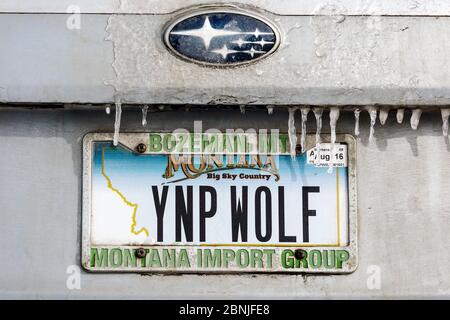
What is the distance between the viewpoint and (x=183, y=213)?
8.89ft

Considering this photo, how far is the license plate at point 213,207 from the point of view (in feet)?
8.89

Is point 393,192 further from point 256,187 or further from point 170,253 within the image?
point 170,253

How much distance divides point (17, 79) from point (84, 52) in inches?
8.0

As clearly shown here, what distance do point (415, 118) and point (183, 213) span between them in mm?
733

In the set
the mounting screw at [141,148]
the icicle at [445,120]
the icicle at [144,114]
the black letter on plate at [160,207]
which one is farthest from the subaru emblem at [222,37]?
the icicle at [445,120]

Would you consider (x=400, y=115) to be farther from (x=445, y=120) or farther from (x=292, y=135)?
(x=292, y=135)

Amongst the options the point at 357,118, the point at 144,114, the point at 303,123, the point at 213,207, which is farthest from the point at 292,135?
the point at 144,114

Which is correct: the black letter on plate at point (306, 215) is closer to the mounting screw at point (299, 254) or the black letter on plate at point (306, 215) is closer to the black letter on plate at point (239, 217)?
Answer: the mounting screw at point (299, 254)

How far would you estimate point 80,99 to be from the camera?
2.65m

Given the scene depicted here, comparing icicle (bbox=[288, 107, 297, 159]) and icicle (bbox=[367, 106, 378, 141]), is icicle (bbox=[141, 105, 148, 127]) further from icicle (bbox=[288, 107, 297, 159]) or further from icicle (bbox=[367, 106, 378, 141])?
icicle (bbox=[367, 106, 378, 141])

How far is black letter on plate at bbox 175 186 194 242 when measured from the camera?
2.71 meters

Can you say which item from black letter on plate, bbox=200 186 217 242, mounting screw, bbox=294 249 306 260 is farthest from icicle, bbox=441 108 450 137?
black letter on plate, bbox=200 186 217 242

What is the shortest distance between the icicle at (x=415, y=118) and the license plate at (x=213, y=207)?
23cm

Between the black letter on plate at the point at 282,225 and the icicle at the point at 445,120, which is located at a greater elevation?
the icicle at the point at 445,120
